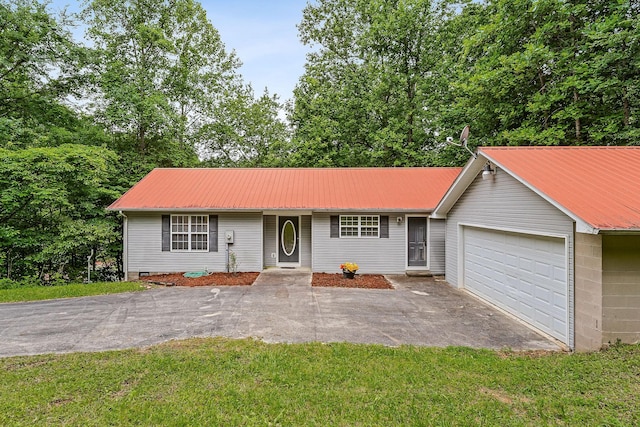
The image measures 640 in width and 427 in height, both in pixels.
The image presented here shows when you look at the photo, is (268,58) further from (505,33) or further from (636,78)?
(636,78)

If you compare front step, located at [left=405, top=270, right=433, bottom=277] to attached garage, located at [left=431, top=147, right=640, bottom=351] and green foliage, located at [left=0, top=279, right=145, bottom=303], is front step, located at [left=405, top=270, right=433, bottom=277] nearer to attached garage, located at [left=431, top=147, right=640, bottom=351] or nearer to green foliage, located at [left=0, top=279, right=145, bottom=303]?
attached garage, located at [left=431, top=147, right=640, bottom=351]

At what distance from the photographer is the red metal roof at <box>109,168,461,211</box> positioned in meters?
10.5

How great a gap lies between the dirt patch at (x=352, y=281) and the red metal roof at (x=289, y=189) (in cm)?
232

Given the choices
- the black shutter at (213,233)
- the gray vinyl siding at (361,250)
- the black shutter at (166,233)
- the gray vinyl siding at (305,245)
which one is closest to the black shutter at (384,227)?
the gray vinyl siding at (361,250)

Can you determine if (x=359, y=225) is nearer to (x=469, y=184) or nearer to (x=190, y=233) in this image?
(x=469, y=184)

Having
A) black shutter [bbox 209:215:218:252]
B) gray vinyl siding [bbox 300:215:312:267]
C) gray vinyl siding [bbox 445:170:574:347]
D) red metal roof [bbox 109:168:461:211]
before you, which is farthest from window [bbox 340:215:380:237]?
black shutter [bbox 209:215:218:252]

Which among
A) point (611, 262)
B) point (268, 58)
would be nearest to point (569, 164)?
point (611, 262)

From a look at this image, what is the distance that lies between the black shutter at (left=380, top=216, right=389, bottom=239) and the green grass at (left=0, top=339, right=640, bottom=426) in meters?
Answer: 6.17

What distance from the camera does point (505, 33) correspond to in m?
12.4

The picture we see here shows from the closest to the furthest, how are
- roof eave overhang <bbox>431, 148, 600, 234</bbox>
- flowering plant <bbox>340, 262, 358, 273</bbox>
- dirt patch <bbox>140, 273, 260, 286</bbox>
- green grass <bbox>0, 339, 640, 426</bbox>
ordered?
green grass <bbox>0, 339, 640, 426</bbox> → roof eave overhang <bbox>431, 148, 600, 234</bbox> → dirt patch <bbox>140, 273, 260, 286</bbox> → flowering plant <bbox>340, 262, 358, 273</bbox>

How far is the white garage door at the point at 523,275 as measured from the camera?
532 centimetres

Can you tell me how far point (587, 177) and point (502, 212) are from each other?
62.4 inches

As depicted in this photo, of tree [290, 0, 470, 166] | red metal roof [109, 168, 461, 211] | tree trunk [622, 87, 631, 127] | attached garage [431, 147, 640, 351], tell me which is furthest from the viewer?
tree [290, 0, 470, 166]

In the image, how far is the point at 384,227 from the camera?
10820mm
